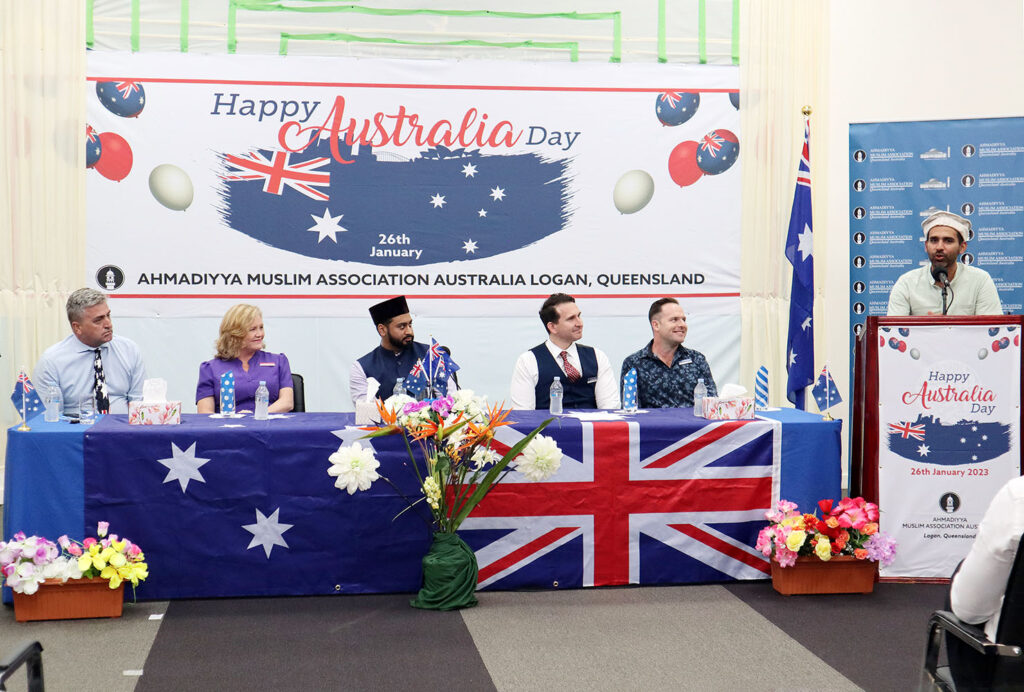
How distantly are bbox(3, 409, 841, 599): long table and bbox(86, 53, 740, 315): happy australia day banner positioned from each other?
2003 mm

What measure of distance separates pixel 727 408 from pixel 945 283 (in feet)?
4.72

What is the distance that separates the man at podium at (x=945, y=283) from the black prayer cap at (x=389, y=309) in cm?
226

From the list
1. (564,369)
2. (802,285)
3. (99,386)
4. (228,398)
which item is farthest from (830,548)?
(99,386)

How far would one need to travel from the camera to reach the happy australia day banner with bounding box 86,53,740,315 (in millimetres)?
5898

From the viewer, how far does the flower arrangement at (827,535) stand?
3918mm

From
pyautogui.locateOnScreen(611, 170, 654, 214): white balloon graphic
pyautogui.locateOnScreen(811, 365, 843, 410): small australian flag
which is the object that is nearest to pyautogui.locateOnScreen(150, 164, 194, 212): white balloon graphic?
pyautogui.locateOnScreen(611, 170, 654, 214): white balloon graphic

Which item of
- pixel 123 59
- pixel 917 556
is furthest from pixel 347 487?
pixel 123 59

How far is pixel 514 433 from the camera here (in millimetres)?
3979

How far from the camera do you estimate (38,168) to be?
229 inches

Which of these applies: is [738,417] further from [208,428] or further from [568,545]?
[208,428]

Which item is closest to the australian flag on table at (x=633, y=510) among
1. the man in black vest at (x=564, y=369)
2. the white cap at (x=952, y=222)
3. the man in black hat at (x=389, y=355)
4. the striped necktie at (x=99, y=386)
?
the man in black vest at (x=564, y=369)

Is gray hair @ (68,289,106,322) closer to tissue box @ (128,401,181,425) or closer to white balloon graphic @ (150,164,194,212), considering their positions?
tissue box @ (128,401,181,425)

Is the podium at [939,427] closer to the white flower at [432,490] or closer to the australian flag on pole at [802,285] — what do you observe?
the australian flag on pole at [802,285]

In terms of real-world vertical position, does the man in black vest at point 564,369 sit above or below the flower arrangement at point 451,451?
above
